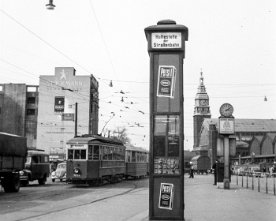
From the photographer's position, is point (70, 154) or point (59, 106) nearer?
point (70, 154)

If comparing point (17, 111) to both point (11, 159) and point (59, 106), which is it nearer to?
point (59, 106)

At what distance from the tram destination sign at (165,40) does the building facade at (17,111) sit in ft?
276

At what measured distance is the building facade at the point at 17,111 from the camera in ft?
302

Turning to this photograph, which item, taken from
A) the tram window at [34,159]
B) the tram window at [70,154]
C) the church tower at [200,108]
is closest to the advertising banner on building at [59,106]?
the tram window at [34,159]

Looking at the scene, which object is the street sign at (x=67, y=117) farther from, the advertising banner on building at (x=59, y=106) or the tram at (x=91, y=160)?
the tram at (x=91, y=160)

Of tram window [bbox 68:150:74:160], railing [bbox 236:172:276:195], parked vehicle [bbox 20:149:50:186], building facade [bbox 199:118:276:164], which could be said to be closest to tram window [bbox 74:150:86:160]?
tram window [bbox 68:150:74:160]

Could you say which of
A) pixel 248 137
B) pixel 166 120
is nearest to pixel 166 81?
pixel 166 120

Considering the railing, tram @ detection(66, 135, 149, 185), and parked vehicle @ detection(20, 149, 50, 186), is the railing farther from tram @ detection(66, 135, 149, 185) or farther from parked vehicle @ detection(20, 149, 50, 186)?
parked vehicle @ detection(20, 149, 50, 186)

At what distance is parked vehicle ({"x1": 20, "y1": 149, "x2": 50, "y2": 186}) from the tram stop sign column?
19720 mm

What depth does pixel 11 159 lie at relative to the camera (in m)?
22.3

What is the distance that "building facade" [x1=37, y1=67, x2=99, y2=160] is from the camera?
8700cm

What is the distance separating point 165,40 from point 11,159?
14.0 m

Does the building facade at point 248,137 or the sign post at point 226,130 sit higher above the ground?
the building facade at point 248,137

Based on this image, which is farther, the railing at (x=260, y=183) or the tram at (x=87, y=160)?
the tram at (x=87, y=160)
